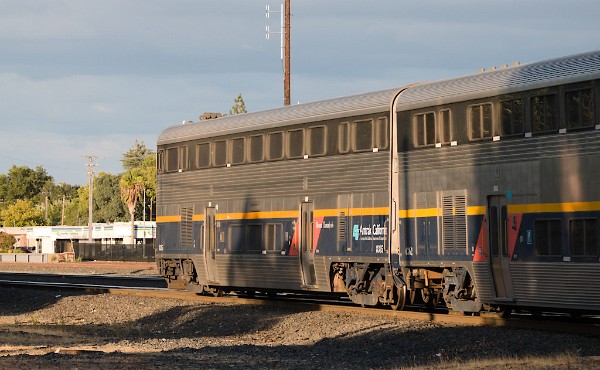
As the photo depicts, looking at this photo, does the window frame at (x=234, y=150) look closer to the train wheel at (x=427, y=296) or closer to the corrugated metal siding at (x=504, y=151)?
the corrugated metal siding at (x=504, y=151)

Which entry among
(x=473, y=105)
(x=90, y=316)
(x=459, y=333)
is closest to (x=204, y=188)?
(x=90, y=316)

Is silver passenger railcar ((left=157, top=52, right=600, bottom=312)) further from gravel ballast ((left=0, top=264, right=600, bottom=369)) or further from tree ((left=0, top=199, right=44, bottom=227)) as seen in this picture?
tree ((left=0, top=199, right=44, bottom=227))

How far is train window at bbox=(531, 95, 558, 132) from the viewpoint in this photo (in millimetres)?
20219

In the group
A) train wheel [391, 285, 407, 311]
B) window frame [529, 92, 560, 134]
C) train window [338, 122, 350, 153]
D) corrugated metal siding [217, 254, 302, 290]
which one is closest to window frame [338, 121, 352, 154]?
train window [338, 122, 350, 153]

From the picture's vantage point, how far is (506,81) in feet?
71.0

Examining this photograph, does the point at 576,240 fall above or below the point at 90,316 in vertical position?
above

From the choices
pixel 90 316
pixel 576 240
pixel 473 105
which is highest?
pixel 473 105

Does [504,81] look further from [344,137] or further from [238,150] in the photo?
[238,150]

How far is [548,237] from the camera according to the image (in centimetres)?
2027

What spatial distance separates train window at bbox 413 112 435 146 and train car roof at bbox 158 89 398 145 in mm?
1113

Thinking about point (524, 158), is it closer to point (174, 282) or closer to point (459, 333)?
point (459, 333)

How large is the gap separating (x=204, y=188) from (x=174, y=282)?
4247 millimetres

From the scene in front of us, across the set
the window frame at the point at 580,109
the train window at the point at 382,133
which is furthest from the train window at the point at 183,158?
the window frame at the point at 580,109

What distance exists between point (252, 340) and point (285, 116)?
27.6 feet
